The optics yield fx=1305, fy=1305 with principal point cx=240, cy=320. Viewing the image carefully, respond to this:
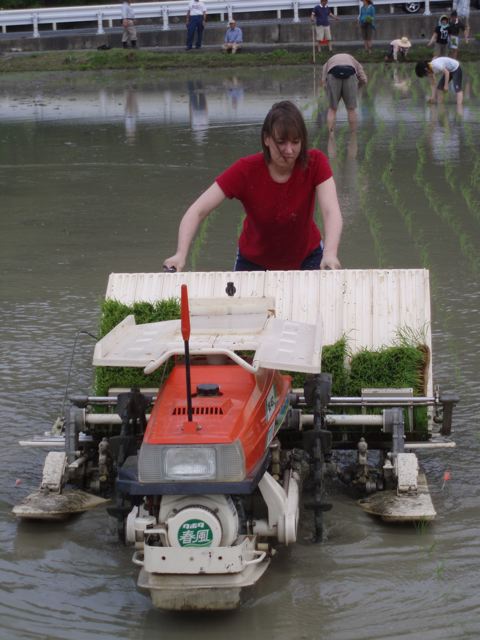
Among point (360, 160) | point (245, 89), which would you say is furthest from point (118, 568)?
point (245, 89)

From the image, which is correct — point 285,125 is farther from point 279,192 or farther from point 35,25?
point 35,25

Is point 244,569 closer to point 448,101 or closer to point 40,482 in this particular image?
point 40,482

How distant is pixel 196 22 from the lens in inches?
1364

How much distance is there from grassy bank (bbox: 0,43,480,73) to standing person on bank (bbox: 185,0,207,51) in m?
0.73

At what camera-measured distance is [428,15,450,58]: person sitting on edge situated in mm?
29172

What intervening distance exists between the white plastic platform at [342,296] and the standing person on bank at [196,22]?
2806 centimetres

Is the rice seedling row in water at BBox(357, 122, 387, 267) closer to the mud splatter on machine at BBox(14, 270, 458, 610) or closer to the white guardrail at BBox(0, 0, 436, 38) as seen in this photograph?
the mud splatter on machine at BBox(14, 270, 458, 610)

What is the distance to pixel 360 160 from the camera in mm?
16797

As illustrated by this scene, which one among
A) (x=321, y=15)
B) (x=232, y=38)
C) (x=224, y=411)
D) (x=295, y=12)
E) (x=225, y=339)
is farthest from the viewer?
(x=295, y=12)

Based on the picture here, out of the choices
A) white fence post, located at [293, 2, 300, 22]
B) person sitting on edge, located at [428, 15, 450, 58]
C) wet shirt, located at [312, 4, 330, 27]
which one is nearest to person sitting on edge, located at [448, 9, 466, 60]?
person sitting on edge, located at [428, 15, 450, 58]

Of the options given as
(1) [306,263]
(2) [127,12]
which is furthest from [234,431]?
(2) [127,12]

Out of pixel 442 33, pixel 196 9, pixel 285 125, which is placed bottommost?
pixel 442 33

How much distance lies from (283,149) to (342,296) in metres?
0.96

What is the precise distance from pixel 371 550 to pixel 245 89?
22.5m
